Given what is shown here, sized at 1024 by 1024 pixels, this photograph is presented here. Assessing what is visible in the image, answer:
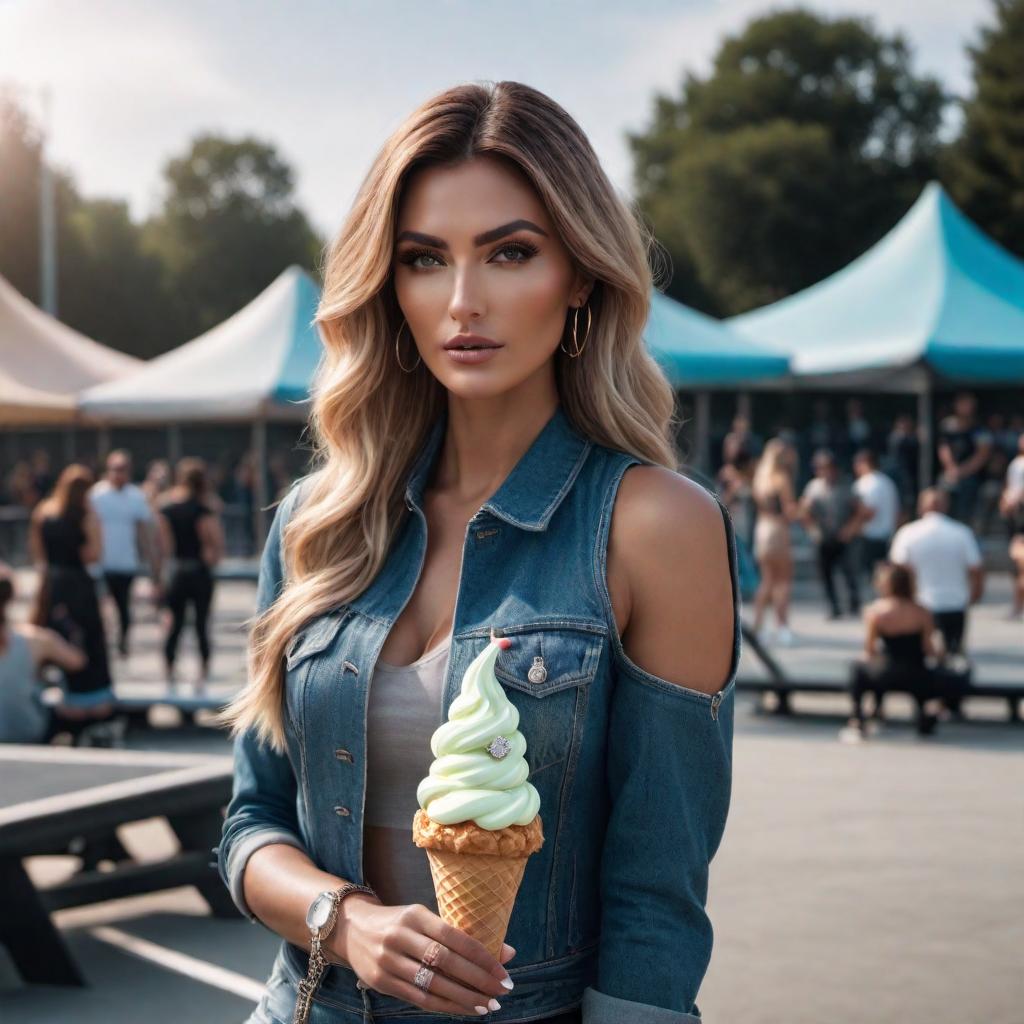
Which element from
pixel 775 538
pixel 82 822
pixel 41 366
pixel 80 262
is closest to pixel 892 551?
pixel 775 538

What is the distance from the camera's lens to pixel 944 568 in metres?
12.1

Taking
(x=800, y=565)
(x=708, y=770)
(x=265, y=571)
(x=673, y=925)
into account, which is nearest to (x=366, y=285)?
(x=265, y=571)

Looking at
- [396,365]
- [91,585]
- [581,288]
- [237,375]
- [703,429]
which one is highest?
[581,288]

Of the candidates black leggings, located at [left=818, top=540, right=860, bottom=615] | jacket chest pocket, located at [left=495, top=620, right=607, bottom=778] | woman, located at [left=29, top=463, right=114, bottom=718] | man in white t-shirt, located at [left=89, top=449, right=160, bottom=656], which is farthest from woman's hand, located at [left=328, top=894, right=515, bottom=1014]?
black leggings, located at [left=818, top=540, right=860, bottom=615]

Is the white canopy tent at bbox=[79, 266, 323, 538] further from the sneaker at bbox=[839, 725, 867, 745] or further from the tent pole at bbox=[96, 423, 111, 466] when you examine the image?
the tent pole at bbox=[96, 423, 111, 466]

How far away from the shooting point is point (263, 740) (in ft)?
7.15

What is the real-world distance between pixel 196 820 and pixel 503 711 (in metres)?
5.07

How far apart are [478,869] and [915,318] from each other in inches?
638

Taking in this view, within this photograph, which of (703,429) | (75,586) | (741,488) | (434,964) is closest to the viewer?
(434,964)

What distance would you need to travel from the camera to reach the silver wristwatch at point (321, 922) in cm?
190

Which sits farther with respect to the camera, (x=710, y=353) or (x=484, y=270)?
(x=710, y=353)

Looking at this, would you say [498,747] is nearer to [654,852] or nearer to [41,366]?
[654,852]

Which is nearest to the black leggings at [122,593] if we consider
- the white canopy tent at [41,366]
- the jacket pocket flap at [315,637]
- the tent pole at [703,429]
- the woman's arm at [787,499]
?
the white canopy tent at [41,366]

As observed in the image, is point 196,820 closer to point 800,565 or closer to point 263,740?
point 263,740
